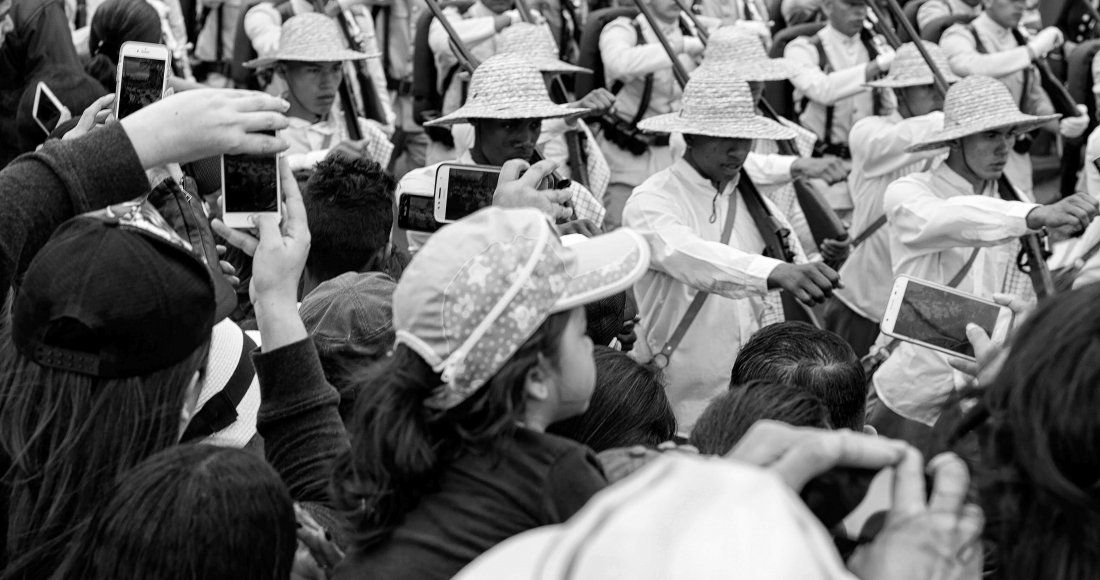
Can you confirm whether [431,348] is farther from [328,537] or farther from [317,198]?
[317,198]

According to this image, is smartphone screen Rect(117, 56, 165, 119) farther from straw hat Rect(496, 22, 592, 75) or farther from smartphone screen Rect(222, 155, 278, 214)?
straw hat Rect(496, 22, 592, 75)

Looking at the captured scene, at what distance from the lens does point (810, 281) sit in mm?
4125

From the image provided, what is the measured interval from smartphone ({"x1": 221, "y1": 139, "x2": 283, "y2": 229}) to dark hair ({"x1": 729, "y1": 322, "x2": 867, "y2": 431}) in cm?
122

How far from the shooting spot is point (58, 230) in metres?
1.95

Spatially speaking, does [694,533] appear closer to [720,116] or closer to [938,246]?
[720,116]

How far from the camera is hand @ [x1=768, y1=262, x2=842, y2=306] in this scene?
4.11m

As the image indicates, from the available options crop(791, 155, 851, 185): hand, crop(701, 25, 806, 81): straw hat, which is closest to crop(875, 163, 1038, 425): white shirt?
crop(791, 155, 851, 185): hand

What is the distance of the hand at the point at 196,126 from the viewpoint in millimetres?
2006

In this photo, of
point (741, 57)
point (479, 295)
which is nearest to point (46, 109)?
point (741, 57)

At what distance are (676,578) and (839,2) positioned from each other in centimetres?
833

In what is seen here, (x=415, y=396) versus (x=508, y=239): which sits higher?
(x=508, y=239)

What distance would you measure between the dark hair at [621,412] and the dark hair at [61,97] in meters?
2.87

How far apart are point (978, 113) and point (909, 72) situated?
2.24 m

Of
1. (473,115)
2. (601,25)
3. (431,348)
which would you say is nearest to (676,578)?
(431,348)
